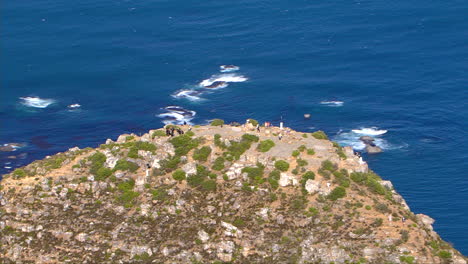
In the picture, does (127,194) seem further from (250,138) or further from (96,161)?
(250,138)

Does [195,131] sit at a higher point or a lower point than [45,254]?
higher

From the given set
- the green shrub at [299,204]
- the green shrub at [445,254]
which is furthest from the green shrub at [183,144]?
the green shrub at [445,254]

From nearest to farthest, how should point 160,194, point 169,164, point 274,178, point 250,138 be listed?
point 274,178
point 160,194
point 169,164
point 250,138

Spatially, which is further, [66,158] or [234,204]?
[66,158]

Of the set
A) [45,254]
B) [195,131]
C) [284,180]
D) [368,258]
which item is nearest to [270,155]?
[284,180]

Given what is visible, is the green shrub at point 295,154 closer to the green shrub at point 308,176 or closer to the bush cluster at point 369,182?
the green shrub at point 308,176

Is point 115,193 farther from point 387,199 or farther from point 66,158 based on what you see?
point 387,199

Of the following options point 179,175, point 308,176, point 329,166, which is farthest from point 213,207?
point 329,166

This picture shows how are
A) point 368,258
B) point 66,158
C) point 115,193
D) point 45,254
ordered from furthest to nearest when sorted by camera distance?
1. point 66,158
2. point 115,193
3. point 45,254
4. point 368,258
